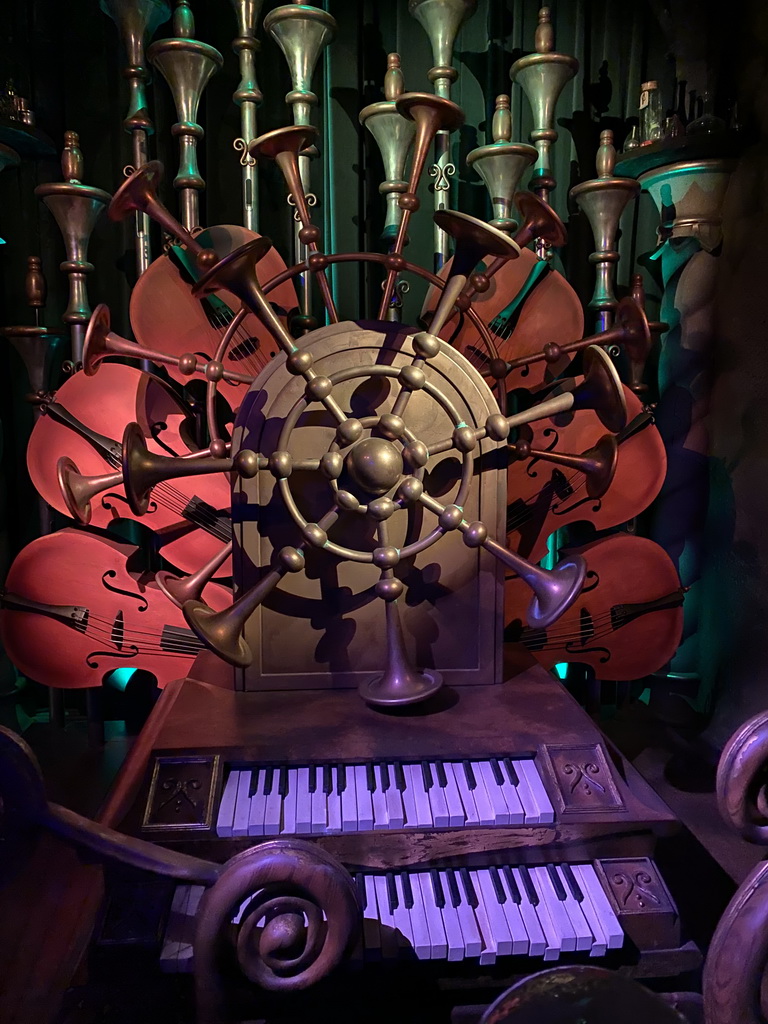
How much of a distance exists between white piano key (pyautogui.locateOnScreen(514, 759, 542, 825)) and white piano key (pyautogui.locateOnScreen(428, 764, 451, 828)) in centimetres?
14

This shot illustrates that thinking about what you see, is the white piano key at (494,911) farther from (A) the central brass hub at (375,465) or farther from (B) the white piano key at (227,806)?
(A) the central brass hub at (375,465)

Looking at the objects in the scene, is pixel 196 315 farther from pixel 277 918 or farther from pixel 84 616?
pixel 277 918

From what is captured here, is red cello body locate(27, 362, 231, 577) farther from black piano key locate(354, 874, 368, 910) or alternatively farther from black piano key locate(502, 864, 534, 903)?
black piano key locate(502, 864, 534, 903)

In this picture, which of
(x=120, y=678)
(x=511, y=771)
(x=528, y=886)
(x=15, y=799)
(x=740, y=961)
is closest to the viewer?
(x=740, y=961)

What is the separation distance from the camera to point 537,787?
1476 millimetres

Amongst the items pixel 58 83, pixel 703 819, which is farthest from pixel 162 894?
pixel 58 83

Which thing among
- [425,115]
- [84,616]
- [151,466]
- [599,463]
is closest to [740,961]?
[599,463]

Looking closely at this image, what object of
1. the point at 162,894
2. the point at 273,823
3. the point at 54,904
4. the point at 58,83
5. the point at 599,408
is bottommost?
the point at 54,904

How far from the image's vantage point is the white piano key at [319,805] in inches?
54.1

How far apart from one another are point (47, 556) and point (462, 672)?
1337 millimetres

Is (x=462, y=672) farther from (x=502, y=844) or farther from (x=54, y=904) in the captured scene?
(x=54, y=904)

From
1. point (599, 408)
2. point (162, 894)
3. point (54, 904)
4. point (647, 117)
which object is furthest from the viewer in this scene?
point (647, 117)

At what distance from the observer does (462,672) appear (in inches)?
71.7

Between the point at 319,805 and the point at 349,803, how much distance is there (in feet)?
0.19
